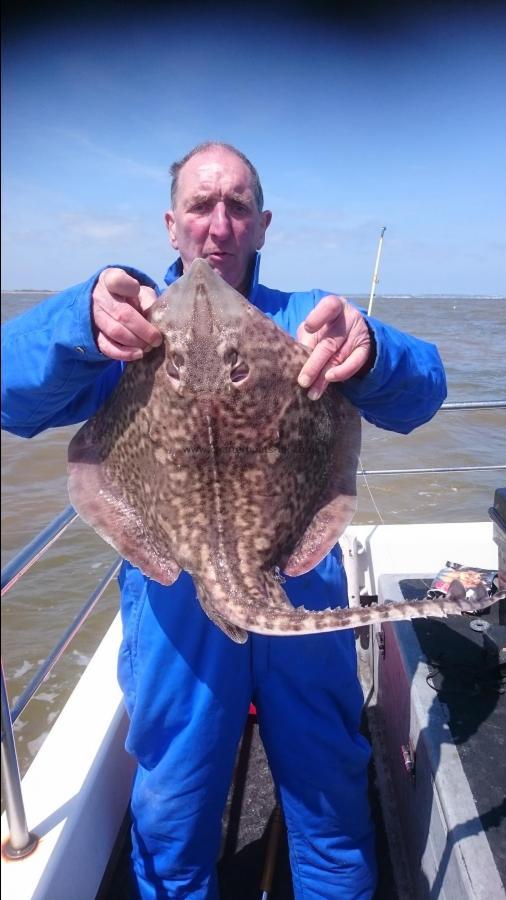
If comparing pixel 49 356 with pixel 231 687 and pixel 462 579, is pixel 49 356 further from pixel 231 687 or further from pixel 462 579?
pixel 462 579

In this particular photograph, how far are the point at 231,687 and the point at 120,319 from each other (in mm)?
1618

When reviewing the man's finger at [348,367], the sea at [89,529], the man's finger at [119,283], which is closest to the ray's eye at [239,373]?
the man's finger at [348,367]

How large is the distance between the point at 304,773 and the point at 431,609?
4.97 feet

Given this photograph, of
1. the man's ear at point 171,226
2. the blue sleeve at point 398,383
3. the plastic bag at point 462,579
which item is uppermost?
the man's ear at point 171,226

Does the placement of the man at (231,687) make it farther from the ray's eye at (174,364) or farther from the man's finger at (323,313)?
the ray's eye at (174,364)

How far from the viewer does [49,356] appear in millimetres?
1938

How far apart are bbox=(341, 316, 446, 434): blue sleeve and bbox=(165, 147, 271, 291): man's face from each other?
78 centimetres

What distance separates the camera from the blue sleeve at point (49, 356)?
189 cm

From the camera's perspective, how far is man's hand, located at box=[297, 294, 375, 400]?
189 centimetres

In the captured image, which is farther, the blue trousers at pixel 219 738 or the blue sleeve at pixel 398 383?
the blue trousers at pixel 219 738

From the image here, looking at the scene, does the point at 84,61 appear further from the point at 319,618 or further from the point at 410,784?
the point at 410,784

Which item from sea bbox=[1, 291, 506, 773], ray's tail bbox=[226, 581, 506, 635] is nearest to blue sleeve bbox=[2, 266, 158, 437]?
ray's tail bbox=[226, 581, 506, 635]

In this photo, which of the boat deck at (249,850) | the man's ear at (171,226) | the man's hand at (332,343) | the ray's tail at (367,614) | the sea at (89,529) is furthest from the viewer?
the sea at (89,529)

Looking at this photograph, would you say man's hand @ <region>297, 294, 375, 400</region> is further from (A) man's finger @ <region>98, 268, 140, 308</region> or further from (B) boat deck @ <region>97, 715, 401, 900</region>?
(B) boat deck @ <region>97, 715, 401, 900</region>
